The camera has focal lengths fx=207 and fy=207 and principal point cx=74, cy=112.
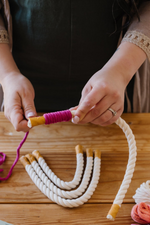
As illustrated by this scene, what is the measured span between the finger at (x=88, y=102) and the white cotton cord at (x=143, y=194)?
236 mm

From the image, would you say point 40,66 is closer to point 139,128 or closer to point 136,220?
point 139,128

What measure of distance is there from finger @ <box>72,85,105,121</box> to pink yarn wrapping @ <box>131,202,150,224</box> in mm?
247

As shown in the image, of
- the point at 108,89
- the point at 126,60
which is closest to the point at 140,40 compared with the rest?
the point at 126,60

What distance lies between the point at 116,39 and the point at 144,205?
1.76 ft

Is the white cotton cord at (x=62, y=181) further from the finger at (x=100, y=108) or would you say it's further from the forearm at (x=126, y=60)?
the forearm at (x=126, y=60)

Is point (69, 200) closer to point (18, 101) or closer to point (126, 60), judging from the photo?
point (18, 101)

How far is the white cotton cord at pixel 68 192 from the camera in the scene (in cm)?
54

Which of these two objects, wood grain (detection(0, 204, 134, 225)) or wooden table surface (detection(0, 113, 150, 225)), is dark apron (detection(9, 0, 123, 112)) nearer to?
wooden table surface (detection(0, 113, 150, 225))

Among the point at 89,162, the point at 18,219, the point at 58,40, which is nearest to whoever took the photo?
the point at 18,219

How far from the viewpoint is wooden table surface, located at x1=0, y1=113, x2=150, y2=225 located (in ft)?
1.59

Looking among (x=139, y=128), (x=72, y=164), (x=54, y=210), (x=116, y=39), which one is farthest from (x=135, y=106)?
(x=54, y=210)

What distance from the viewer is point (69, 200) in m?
0.51

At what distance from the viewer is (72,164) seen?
607 millimetres

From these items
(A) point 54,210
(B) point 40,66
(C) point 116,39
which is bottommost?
(A) point 54,210
